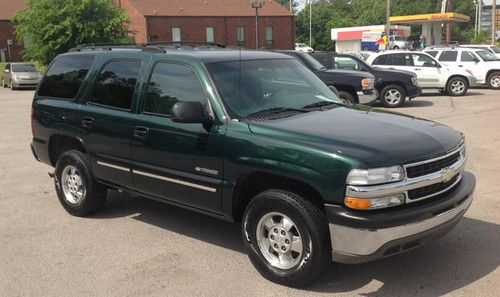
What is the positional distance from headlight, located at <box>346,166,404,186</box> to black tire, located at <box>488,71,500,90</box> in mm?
19441

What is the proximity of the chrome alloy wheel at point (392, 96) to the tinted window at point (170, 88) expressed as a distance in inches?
491

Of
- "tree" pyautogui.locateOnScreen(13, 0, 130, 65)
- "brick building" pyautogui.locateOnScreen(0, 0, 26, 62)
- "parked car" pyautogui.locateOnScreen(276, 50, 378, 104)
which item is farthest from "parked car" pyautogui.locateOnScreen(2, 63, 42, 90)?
"brick building" pyautogui.locateOnScreen(0, 0, 26, 62)

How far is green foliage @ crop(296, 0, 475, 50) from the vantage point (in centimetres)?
9025

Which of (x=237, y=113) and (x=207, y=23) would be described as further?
(x=207, y=23)

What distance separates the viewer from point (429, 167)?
→ 4074 millimetres

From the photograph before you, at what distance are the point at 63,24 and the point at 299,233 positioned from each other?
3245 cm

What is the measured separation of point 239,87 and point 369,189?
164 cm

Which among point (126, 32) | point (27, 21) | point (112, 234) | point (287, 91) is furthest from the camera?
point (126, 32)

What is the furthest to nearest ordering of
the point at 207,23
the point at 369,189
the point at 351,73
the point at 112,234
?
the point at 207,23 < the point at 351,73 < the point at 112,234 < the point at 369,189

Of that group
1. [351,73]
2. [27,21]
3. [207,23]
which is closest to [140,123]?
[351,73]

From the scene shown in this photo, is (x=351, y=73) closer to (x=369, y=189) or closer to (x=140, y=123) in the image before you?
(x=140, y=123)

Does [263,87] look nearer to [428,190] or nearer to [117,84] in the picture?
[117,84]

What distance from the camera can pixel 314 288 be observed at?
13.8 ft

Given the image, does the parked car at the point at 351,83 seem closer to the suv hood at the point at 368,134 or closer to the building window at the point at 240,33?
the suv hood at the point at 368,134
